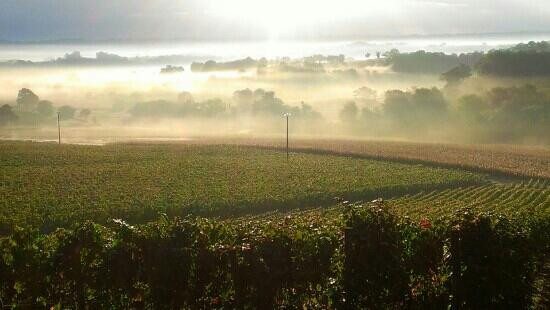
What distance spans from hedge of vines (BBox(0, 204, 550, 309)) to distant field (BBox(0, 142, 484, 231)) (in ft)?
69.2

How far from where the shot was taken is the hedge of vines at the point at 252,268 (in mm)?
13875

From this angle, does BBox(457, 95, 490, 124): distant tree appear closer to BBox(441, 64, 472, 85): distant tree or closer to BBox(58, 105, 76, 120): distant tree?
BBox(441, 64, 472, 85): distant tree

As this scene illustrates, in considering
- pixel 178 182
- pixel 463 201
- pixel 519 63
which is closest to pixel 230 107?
pixel 519 63

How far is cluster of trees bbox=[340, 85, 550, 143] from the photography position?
10500 cm

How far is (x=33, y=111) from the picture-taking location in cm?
17838

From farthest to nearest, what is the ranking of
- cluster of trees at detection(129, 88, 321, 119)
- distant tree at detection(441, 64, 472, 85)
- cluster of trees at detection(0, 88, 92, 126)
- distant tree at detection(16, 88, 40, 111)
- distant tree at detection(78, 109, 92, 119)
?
distant tree at detection(16, 88, 40, 111), distant tree at detection(78, 109, 92, 119), cluster of trees at detection(129, 88, 321, 119), cluster of trees at detection(0, 88, 92, 126), distant tree at detection(441, 64, 472, 85)

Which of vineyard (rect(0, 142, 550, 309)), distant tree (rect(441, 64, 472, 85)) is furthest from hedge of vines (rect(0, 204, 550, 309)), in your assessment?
distant tree (rect(441, 64, 472, 85))

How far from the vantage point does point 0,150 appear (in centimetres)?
6756

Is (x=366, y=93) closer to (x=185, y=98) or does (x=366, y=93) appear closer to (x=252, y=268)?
(x=185, y=98)

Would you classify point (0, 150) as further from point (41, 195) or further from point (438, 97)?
point (438, 97)

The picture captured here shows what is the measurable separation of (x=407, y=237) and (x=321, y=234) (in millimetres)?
2198

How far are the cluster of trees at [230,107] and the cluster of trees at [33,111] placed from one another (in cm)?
1742

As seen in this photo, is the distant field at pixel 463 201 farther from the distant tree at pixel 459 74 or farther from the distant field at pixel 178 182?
the distant tree at pixel 459 74

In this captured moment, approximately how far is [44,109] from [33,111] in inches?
258
